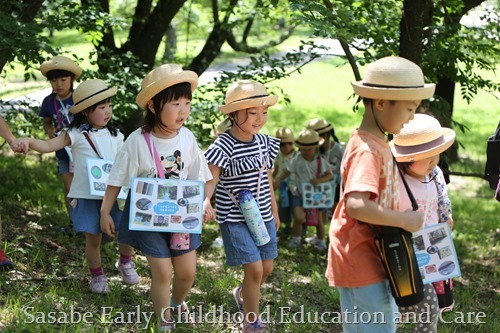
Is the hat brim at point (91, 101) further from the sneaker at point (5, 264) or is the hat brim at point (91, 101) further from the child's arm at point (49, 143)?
the sneaker at point (5, 264)

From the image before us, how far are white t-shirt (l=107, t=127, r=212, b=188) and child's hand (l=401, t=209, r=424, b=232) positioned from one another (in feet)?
5.83

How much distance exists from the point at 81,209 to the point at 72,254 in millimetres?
1230

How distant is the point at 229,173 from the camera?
17.0 ft

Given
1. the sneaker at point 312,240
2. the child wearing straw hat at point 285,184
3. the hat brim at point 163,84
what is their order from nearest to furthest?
the hat brim at point 163,84
the sneaker at point 312,240
the child wearing straw hat at point 285,184

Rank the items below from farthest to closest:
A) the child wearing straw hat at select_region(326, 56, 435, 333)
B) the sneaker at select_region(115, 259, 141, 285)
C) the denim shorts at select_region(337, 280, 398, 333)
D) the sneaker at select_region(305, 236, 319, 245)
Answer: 1. the sneaker at select_region(305, 236, 319, 245)
2. the sneaker at select_region(115, 259, 141, 285)
3. the denim shorts at select_region(337, 280, 398, 333)
4. the child wearing straw hat at select_region(326, 56, 435, 333)

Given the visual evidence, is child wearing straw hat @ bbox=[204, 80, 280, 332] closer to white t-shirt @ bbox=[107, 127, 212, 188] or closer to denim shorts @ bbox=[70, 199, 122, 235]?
white t-shirt @ bbox=[107, 127, 212, 188]

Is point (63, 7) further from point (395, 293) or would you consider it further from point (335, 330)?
point (395, 293)

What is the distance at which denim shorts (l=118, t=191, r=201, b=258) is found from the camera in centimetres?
484

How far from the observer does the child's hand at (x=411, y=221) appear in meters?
3.61

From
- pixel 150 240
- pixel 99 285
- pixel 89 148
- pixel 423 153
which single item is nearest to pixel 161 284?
pixel 150 240

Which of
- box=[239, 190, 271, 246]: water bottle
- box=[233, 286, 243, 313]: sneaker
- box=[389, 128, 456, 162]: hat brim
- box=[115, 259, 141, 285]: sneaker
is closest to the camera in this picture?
box=[389, 128, 456, 162]: hat brim

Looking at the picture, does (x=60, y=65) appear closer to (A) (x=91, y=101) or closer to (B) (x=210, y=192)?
(A) (x=91, y=101)

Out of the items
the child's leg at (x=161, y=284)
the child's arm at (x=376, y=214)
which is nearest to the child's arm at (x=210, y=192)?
the child's leg at (x=161, y=284)

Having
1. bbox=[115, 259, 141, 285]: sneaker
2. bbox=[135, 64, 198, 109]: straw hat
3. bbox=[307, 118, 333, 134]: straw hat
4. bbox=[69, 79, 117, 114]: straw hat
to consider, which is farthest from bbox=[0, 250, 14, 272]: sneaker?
bbox=[307, 118, 333, 134]: straw hat
